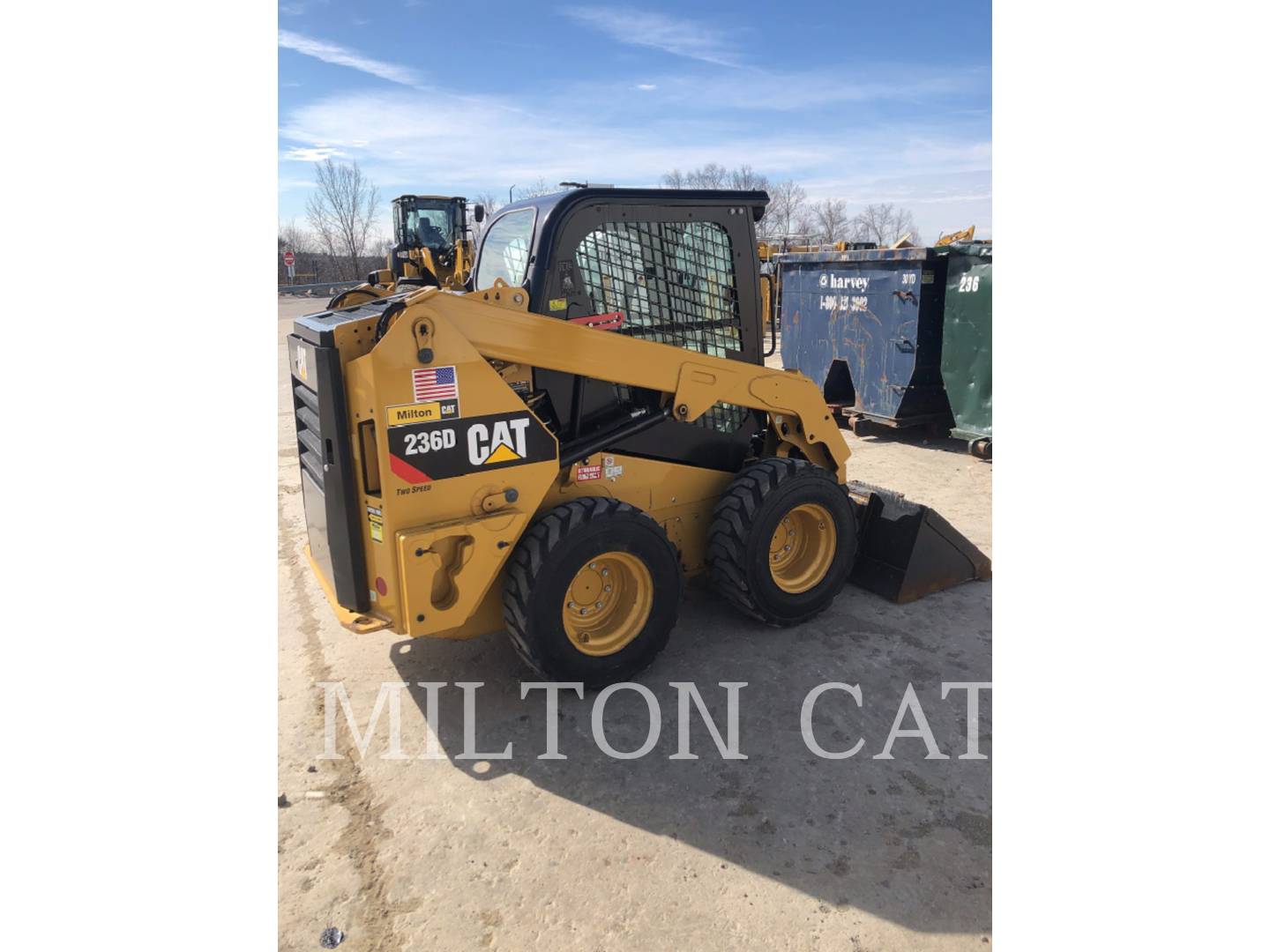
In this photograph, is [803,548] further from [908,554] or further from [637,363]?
[637,363]

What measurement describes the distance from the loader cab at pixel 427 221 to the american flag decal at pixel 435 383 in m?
17.7

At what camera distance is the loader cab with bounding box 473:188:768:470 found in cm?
407

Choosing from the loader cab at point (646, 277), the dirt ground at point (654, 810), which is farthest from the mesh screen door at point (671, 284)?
the dirt ground at point (654, 810)

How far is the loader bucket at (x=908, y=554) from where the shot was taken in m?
5.06

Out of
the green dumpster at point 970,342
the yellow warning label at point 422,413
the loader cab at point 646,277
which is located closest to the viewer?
the yellow warning label at point 422,413

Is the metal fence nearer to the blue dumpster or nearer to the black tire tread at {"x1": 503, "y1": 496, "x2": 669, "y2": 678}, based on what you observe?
the blue dumpster

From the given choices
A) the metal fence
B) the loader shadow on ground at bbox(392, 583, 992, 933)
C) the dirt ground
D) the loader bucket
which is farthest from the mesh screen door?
the metal fence

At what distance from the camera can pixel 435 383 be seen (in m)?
3.49

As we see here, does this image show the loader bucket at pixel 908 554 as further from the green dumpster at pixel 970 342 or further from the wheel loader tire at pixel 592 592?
the green dumpster at pixel 970 342

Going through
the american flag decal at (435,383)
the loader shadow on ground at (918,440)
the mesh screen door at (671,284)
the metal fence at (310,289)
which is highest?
the metal fence at (310,289)

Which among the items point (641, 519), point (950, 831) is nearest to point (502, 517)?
point (641, 519)

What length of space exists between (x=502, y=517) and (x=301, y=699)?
4.95ft

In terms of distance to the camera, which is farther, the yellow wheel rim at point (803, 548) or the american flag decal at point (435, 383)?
the yellow wheel rim at point (803, 548)

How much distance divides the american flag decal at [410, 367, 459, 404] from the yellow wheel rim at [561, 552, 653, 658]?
110 centimetres
